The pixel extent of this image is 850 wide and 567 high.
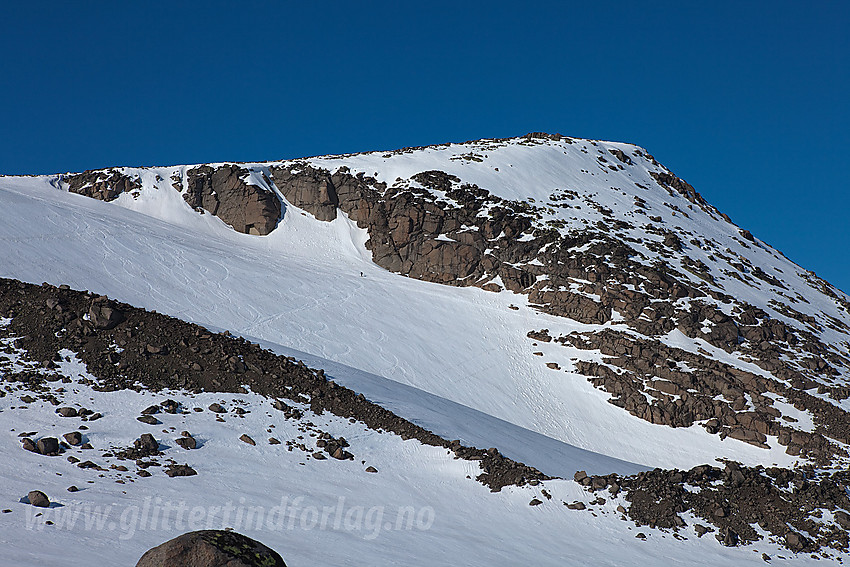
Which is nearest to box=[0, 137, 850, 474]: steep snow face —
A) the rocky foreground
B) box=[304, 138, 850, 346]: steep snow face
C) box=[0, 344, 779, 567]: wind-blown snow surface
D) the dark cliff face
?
box=[304, 138, 850, 346]: steep snow face

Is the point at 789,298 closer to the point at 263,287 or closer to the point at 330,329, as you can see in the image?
the point at 330,329

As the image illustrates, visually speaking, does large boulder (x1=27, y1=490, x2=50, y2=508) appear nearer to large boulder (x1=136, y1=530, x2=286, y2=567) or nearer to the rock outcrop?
large boulder (x1=136, y1=530, x2=286, y2=567)

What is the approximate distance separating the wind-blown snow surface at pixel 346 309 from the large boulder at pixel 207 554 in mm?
18928

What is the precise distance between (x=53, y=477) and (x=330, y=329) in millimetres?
22995

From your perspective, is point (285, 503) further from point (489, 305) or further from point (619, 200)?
point (619, 200)

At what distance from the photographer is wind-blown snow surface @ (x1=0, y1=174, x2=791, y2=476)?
112 ft

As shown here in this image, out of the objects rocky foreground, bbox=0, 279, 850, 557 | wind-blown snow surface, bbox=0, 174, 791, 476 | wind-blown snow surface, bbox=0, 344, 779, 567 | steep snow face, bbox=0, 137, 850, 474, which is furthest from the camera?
steep snow face, bbox=0, 137, 850, 474

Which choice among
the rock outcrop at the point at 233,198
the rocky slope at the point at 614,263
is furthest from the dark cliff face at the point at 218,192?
the rocky slope at the point at 614,263

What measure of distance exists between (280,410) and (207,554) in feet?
55.3

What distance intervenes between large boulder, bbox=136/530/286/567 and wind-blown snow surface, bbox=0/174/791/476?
745 inches

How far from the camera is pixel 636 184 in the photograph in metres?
69.4

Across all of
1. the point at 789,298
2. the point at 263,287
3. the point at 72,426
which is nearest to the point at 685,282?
the point at 789,298

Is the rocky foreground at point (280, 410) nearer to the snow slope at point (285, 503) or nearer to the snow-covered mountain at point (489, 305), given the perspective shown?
the snow slope at point (285, 503)

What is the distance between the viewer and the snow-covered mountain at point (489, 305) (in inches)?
936
